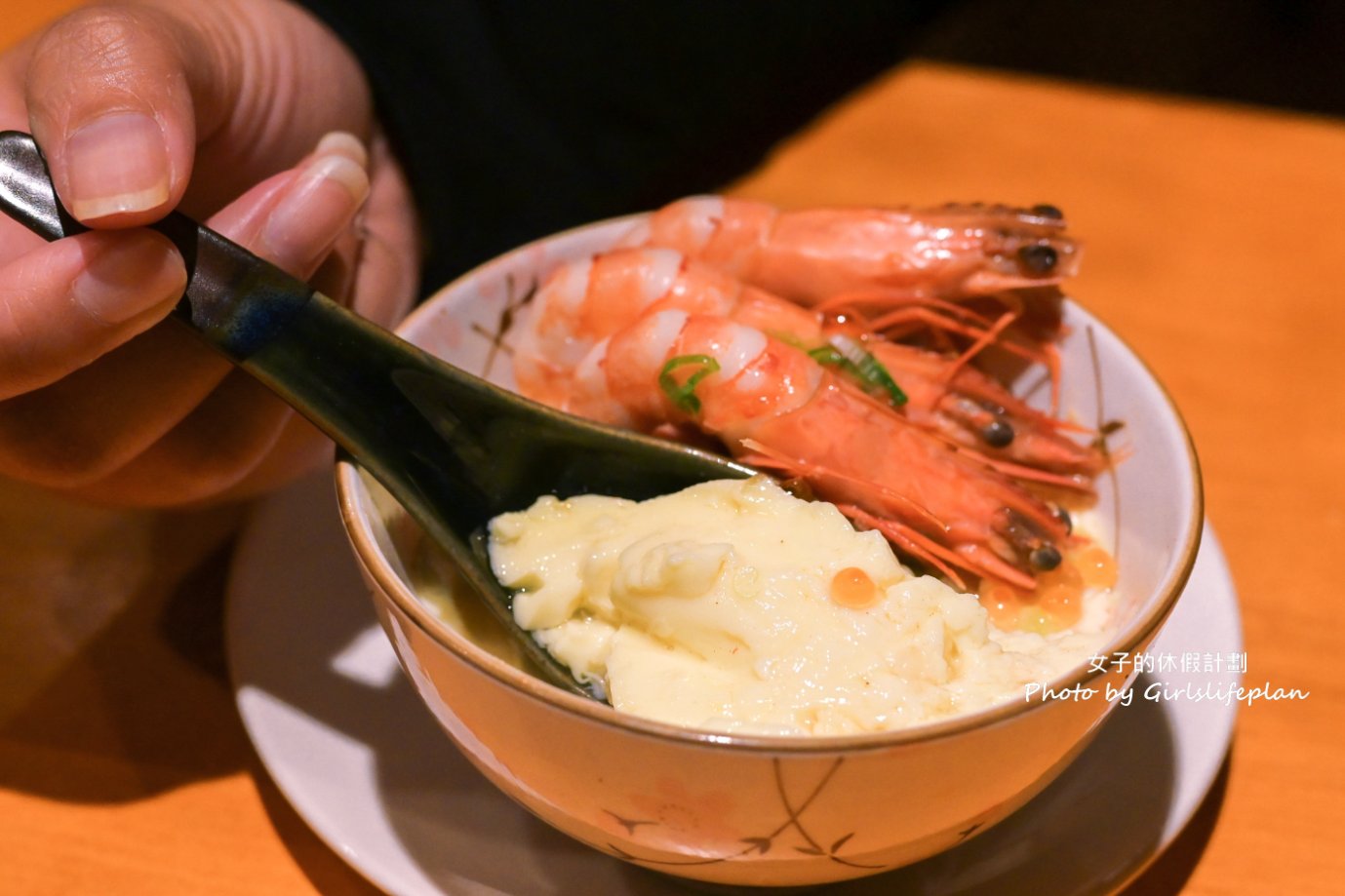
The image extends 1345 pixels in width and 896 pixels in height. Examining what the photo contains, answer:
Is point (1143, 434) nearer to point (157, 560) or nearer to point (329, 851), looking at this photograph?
point (329, 851)

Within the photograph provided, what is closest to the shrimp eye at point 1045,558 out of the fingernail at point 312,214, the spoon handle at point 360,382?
the spoon handle at point 360,382

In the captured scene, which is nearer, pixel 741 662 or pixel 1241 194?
pixel 741 662

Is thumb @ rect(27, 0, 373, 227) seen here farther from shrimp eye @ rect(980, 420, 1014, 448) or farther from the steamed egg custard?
shrimp eye @ rect(980, 420, 1014, 448)

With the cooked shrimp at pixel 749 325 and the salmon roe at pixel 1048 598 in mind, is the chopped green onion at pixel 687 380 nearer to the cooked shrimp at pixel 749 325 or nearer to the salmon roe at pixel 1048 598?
the cooked shrimp at pixel 749 325

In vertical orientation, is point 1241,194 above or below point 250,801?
above

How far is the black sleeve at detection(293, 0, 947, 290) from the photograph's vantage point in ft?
5.29

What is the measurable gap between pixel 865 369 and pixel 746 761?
540mm

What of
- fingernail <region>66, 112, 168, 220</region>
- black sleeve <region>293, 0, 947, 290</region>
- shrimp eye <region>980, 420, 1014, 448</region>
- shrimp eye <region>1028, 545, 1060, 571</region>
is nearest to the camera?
fingernail <region>66, 112, 168, 220</region>

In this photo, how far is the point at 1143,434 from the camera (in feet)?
3.30

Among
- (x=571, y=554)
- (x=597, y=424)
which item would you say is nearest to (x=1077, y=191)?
(x=597, y=424)

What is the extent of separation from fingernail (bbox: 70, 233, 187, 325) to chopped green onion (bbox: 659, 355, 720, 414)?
1.37 feet

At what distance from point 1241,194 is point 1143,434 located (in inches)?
37.4

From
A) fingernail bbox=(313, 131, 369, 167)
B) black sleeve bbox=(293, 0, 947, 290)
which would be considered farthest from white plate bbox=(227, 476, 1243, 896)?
black sleeve bbox=(293, 0, 947, 290)

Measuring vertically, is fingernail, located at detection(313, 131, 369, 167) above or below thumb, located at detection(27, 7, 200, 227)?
below
